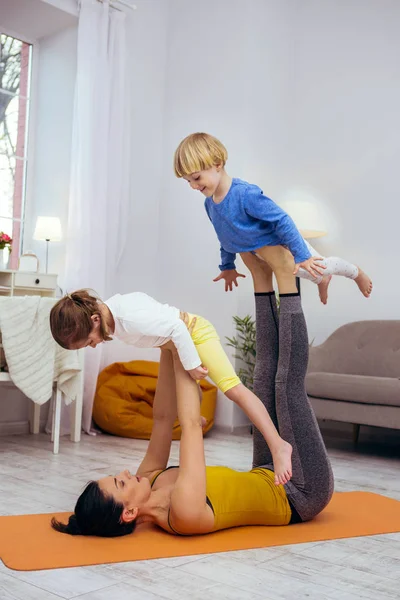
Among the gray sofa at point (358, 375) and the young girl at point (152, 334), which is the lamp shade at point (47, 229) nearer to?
the gray sofa at point (358, 375)

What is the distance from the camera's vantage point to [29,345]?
3.73 meters

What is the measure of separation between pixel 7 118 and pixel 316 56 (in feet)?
7.59

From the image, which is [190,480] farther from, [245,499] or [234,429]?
[234,429]

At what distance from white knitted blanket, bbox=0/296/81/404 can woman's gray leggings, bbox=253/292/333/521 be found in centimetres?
155

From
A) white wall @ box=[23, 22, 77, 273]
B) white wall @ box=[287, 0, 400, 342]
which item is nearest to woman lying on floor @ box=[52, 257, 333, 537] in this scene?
white wall @ box=[287, 0, 400, 342]

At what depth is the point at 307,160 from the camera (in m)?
5.27

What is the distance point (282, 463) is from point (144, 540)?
18.8 inches

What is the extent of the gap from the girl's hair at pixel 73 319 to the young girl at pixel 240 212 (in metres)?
0.58

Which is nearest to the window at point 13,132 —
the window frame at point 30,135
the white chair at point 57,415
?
the window frame at point 30,135

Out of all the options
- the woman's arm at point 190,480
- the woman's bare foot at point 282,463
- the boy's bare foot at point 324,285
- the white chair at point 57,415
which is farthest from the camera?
the white chair at point 57,415

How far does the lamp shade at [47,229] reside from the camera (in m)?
4.49

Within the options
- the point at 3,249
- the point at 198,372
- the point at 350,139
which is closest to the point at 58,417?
the point at 3,249

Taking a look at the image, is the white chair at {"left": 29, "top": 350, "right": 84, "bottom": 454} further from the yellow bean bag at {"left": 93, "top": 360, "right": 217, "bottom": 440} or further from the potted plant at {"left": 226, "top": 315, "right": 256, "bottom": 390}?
the potted plant at {"left": 226, "top": 315, "right": 256, "bottom": 390}

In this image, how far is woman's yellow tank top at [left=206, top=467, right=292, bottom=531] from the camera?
7.15 ft
